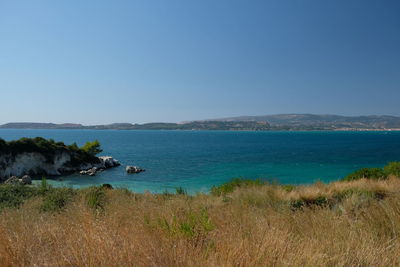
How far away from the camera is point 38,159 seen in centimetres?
3388

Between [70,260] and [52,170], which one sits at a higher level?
[70,260]

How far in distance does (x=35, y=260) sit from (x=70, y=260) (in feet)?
1.30

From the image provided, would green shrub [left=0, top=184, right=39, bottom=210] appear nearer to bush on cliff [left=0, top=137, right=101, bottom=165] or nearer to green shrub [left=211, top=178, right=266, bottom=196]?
green shrub [left=211, top=178, right=266, bottom=196]

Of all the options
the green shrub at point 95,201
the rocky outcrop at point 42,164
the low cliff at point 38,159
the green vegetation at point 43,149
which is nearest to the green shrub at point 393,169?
the green shrub at point 95,201

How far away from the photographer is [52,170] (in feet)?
113

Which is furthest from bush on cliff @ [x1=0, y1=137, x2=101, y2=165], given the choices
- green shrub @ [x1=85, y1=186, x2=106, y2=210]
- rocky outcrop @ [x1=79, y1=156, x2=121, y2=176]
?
green shrub @ [x1=85, y1=186, x2=106, y2=210]

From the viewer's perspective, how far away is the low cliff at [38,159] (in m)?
31.4

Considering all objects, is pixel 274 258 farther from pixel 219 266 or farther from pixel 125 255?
pixel 125 255

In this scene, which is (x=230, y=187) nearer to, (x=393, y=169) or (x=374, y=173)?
(x=374, y=173)

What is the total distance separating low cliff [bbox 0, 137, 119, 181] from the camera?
3139 centimetres

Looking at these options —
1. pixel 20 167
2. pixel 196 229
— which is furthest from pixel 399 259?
pixel 20 167

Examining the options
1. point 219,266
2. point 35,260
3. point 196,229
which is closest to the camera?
point 219,266

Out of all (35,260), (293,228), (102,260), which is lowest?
(293,228)

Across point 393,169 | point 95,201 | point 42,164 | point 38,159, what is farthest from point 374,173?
point 38,159
